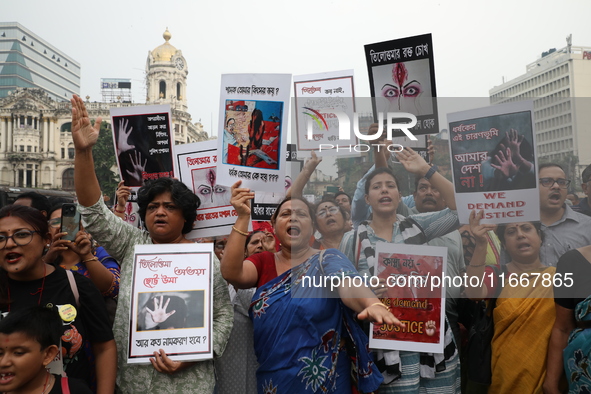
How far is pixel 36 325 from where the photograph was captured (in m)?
2.33

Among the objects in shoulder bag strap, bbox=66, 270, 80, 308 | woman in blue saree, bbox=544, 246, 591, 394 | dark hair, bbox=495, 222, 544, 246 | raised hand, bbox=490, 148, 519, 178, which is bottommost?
woman in blue saree, bbox=544, 246, 591, 394

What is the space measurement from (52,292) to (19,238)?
285mm

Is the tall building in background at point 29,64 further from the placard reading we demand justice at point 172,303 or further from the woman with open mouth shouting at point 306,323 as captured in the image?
the woman with open mouth shouting at point 306,323

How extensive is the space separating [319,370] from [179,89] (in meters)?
79.6

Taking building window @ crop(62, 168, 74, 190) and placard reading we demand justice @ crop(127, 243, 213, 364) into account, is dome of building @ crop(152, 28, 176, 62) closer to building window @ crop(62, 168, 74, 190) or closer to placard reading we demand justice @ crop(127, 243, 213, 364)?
building window @ crop(62, 168, 74, 190)

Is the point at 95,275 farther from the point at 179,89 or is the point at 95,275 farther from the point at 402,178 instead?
the point at 179,89

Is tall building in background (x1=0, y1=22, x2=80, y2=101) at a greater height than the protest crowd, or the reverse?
tall building in background (x1=0, y1=22, x2=80, y2=101)

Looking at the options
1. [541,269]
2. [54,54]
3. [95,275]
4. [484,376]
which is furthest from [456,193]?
[54,54]

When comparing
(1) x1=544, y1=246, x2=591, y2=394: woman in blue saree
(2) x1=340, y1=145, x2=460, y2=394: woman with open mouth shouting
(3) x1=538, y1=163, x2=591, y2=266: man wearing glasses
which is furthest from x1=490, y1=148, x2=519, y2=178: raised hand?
(1) x1=544, y1=246, x2=591, y2=394: woman in blue saree

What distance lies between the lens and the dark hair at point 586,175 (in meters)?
2.75

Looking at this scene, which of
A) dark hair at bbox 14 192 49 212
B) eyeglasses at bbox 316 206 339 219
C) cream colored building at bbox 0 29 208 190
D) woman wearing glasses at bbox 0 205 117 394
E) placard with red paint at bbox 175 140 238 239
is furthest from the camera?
cream colored building at bbox 0 29 208 190

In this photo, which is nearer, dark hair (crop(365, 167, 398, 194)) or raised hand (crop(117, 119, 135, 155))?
dark hair (crop(365, 167, 398, 194))

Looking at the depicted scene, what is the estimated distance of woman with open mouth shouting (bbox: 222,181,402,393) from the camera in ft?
8.73

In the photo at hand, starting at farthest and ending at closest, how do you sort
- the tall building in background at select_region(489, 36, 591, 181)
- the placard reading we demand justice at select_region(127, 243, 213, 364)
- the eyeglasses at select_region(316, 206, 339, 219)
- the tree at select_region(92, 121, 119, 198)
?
1. the tree at select_region(92, 121, 119, 198)
2. the eyeglasses at select_region(316, 206, 339, 219)
3. the tall building in background at select_region(489, 36, 591, 181)
4. the placard reading we demand justice at select_region(127, 243, 213, 364)
